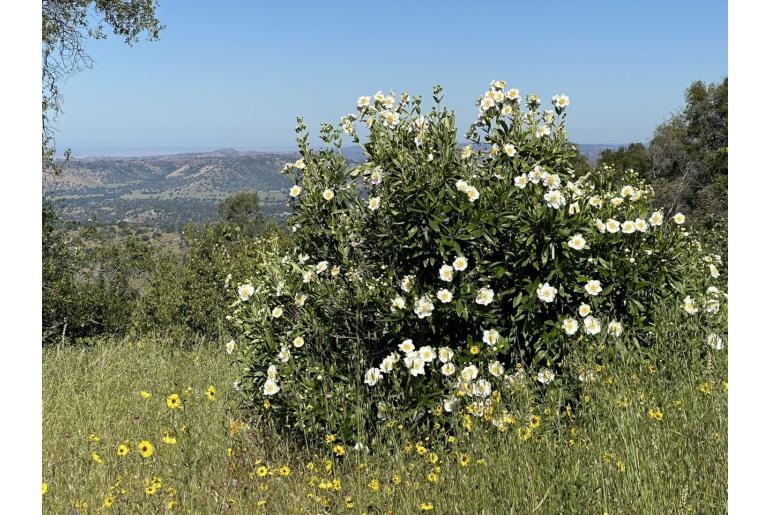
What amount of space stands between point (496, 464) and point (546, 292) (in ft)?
3.42

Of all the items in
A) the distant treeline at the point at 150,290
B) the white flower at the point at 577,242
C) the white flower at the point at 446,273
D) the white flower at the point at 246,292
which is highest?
the white flower at the point at 577,242

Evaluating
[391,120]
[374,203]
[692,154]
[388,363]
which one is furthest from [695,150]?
[388,363]

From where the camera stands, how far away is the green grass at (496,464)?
8.75 feet

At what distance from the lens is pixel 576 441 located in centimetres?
318

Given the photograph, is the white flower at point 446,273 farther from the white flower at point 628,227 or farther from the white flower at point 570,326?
the white flower at point 628,227

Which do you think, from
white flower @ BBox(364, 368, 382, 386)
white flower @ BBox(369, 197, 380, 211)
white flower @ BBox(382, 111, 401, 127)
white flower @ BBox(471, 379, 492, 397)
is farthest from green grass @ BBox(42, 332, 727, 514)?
white flower @ BBox(382, 111, 401, 127)

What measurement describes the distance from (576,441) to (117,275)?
15.7m

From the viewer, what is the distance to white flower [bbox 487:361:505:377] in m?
3.61

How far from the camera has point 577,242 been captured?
145 inches

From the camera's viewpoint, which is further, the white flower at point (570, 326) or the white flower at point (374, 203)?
the white flower at point (374, 203)

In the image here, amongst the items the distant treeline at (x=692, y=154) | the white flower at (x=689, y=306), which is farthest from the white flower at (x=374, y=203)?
the distant treeline at (x=692, y=154)
